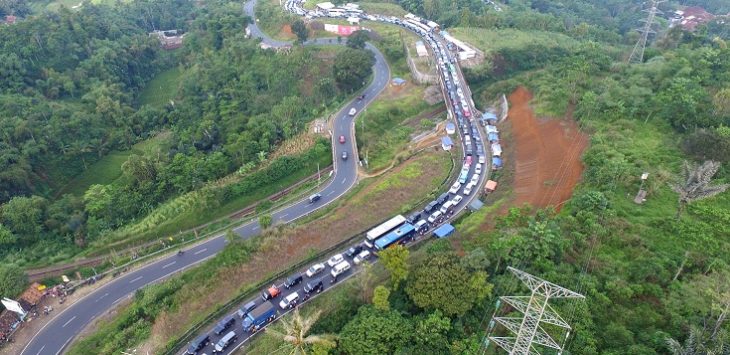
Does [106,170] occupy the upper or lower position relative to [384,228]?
lower

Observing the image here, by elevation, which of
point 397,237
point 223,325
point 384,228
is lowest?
point 223,325

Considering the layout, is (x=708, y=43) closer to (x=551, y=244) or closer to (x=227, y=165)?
(x=551, y=244)

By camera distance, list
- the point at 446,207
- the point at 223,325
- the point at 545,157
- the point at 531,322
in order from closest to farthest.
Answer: the point at 531,322 → the point at 223,325 → the point at 446,207 → the point at 545,157

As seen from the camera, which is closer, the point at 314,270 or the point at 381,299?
the point at 381,299

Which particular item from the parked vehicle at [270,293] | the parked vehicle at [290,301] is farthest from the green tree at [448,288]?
the parked vehicle at [270,293]

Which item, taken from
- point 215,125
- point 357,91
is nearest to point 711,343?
point 357,91

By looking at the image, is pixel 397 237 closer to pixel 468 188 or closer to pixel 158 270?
pixel 468 188

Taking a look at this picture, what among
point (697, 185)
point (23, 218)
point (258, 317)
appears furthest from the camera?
point (23, 218)

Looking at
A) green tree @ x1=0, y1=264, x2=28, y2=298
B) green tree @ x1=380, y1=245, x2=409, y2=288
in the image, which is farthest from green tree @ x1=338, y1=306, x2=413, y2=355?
green tree @ x1=0, y1=264, x2=28, y2=298

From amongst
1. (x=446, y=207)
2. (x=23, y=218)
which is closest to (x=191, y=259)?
(x=23, y=218)
